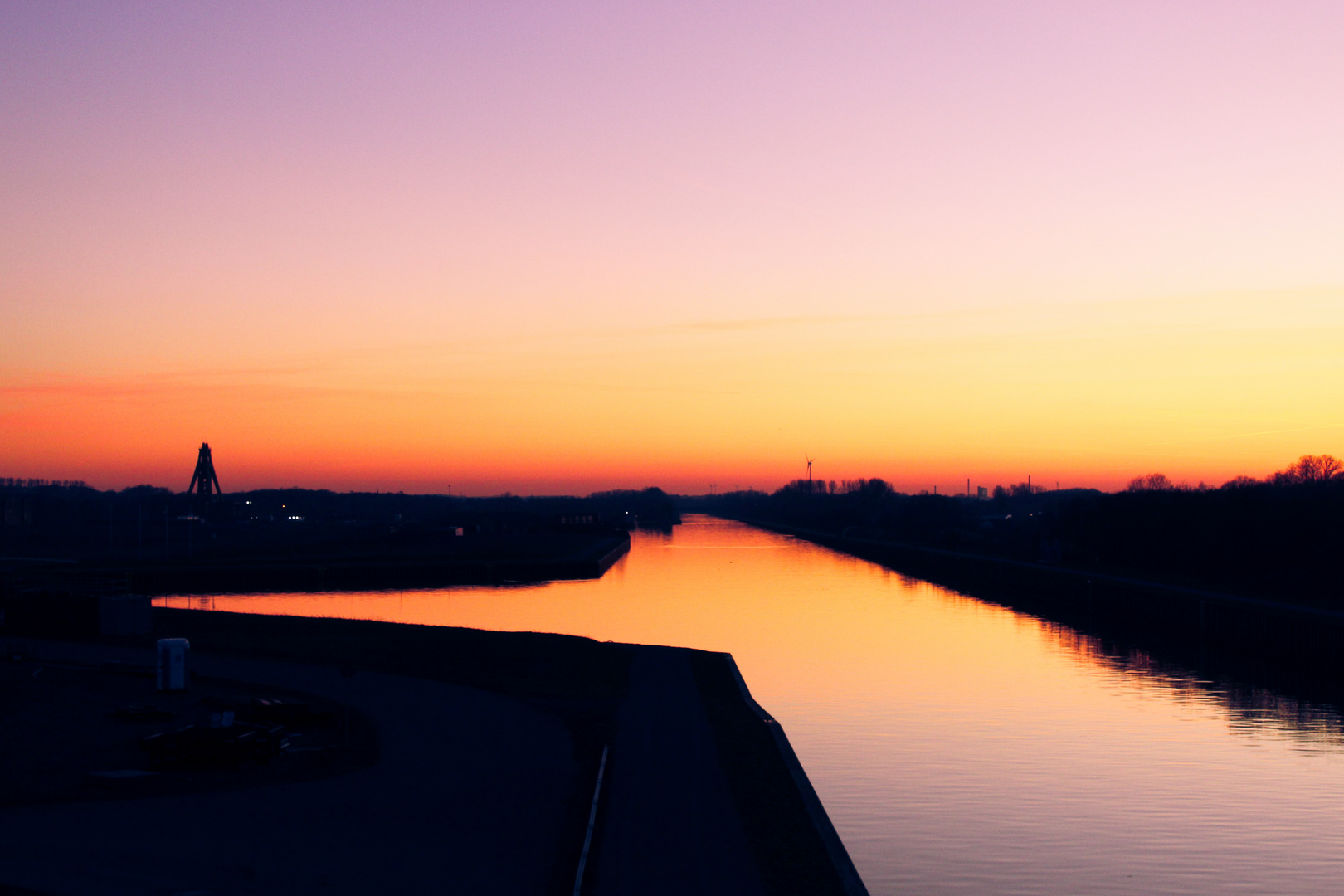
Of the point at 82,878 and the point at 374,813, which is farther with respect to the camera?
the point at 374,813

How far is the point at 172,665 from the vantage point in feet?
96.9

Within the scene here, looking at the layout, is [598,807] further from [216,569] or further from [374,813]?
[216,569]

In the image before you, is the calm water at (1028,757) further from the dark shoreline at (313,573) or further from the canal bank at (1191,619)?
the dark shoreline at (313,573)

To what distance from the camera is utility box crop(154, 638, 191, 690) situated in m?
29.5

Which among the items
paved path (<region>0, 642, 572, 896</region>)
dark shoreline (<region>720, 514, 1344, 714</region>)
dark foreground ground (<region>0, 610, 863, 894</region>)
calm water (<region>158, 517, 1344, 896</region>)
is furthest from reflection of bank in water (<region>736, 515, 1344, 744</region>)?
paved path (<region>0, 642, 572, 896</region>)

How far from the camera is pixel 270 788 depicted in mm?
19266

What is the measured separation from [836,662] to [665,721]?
831 inches

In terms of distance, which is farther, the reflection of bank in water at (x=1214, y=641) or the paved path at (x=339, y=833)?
the reflection of bank in water at (x=1214, y=641)

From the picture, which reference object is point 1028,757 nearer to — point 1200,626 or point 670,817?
point 670,817

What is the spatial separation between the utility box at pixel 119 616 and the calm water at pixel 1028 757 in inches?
836

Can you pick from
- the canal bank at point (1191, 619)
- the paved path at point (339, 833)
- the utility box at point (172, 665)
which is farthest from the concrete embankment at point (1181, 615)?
the utility box at point (172, 665)

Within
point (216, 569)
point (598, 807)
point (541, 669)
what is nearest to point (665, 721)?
point (598, 807)

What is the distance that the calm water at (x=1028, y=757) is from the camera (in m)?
19.3

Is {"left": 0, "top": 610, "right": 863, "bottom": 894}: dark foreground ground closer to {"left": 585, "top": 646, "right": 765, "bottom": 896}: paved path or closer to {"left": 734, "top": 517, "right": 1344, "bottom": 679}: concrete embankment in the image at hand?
{"left": 585, "top": 646, "right": 765, "bottom": 896}: paved path
